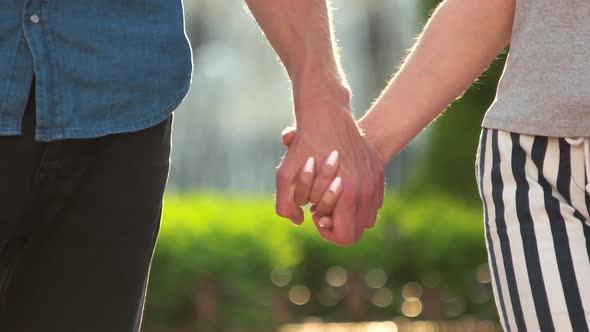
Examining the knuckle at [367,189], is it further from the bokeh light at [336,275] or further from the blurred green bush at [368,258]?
the bokeh light at [336,275]

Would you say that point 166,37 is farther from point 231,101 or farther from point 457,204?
point 231,101

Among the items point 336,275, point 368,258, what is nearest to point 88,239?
point 368,258

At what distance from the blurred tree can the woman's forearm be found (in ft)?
23.3

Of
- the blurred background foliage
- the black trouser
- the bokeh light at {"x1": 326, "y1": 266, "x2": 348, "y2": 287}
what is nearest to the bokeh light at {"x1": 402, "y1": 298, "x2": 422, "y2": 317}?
the blurred background foliage

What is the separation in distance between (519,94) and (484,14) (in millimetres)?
279

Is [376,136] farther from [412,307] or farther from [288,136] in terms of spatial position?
[412,307]

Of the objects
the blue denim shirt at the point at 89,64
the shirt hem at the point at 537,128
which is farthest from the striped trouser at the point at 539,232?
the blue denim shirt at the point at 89,64

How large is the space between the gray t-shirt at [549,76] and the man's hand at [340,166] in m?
0.43

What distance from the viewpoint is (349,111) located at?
8.86ft

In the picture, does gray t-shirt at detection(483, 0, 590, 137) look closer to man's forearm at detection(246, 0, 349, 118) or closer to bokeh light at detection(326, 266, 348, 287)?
man's forearm at detection(246, 0, 349, 118)

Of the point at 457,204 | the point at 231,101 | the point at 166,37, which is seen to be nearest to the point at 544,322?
the point at 166,37

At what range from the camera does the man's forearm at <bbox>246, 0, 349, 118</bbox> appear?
8.66 feet

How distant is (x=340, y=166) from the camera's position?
270 cm

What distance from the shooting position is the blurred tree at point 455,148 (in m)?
9.87
